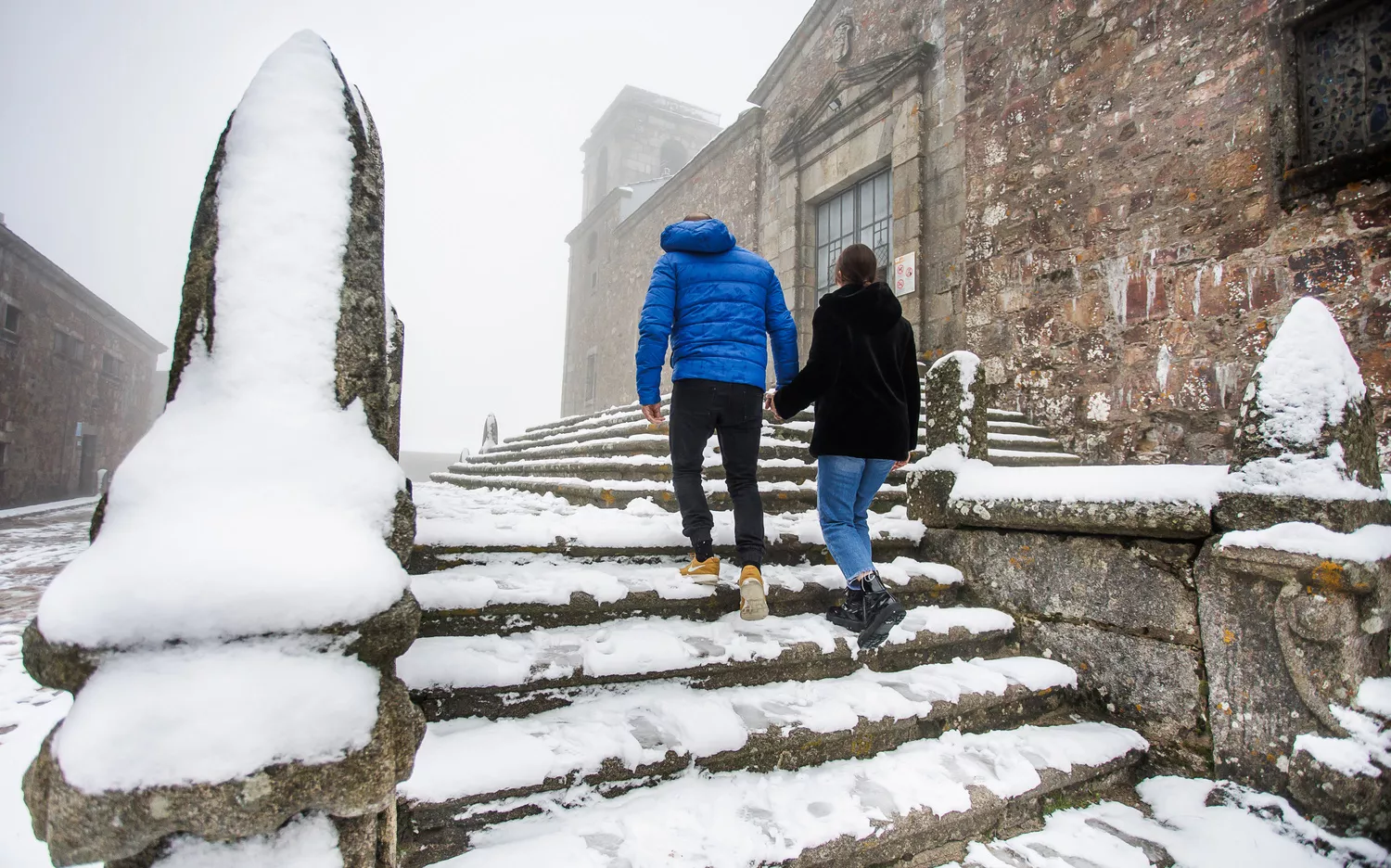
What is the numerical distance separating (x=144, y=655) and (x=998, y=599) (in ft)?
10.6

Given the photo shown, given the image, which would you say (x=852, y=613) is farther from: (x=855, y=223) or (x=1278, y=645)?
(x=855, y=223)

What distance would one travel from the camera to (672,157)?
2317cm

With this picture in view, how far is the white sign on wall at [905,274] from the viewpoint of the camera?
7516 mm

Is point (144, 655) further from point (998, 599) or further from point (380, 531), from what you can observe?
point (998, 599)

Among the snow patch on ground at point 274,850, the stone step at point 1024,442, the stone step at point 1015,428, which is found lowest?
the snow patch on ground at point 274,850

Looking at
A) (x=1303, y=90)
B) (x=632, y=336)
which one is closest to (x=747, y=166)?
(x=632, y=336)

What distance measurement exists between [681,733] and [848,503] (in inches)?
49.6

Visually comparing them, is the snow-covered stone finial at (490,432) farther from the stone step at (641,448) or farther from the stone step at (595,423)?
the stone step at (641,448)

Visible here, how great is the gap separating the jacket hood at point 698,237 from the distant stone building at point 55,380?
21.4m

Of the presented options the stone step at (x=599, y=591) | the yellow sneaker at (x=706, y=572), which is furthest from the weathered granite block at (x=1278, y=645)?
the yellow sneaker at (x=706, y=572)

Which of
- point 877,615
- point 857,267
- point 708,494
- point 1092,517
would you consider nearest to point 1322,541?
point 1092,517

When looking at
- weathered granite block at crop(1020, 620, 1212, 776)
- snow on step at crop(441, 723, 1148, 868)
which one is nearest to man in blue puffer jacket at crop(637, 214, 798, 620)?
snow on step at crop(441, 723, 1148, 868)

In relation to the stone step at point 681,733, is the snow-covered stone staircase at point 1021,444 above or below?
above

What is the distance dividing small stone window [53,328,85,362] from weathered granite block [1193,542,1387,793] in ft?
89.1
